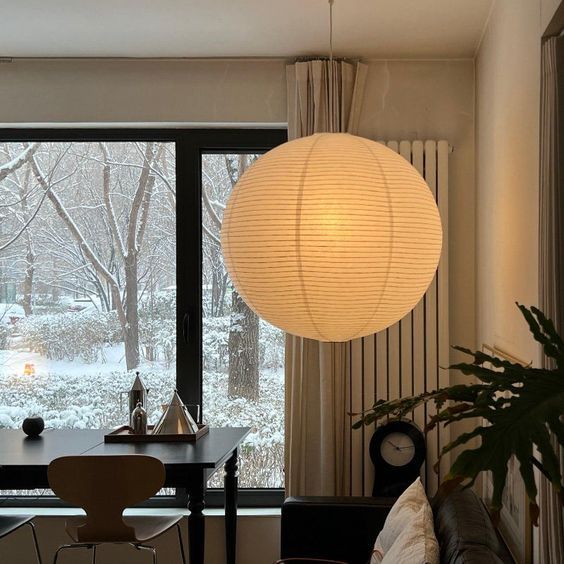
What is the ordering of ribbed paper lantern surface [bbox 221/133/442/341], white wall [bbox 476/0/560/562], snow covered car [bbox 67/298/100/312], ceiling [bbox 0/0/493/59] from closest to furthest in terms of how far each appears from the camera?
1. ribbed paper lantern surface [bbox 221/133/442/341]
2. white wall [bbox 476/0/560/562]
3. ceiling [bbox 0/0/493/59]
4. snow covered car [bbox 67/298/100/312]

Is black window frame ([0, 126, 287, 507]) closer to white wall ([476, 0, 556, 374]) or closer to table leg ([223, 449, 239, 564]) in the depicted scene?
table leg ([223, 449, 239, 564])

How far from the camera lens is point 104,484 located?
126 inches

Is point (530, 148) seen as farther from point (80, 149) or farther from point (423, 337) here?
point (80, 149)

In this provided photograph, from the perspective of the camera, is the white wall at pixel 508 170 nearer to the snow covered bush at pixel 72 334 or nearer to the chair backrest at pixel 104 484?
the chair backrest at pixel 104 484

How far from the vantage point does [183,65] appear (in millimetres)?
4195

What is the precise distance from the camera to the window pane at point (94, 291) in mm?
4289

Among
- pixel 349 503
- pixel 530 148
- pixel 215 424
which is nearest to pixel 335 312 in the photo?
pixel 530 148

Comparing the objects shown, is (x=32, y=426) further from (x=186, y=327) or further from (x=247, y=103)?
(x=247, y=103)

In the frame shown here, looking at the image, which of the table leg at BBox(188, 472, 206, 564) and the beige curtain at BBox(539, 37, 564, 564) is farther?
the table leg at BBox(188, 472, 206, 564)

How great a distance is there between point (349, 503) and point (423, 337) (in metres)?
1.08

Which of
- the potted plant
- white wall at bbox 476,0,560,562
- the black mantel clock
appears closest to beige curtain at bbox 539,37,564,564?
white wall at bbox 476,0,560,562

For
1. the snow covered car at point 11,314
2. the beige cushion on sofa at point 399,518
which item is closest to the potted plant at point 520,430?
the beige cushion on sofa at point 399,518

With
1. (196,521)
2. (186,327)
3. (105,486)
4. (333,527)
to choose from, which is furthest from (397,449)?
(105,486)

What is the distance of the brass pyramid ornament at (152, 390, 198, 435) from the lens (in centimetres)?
371
